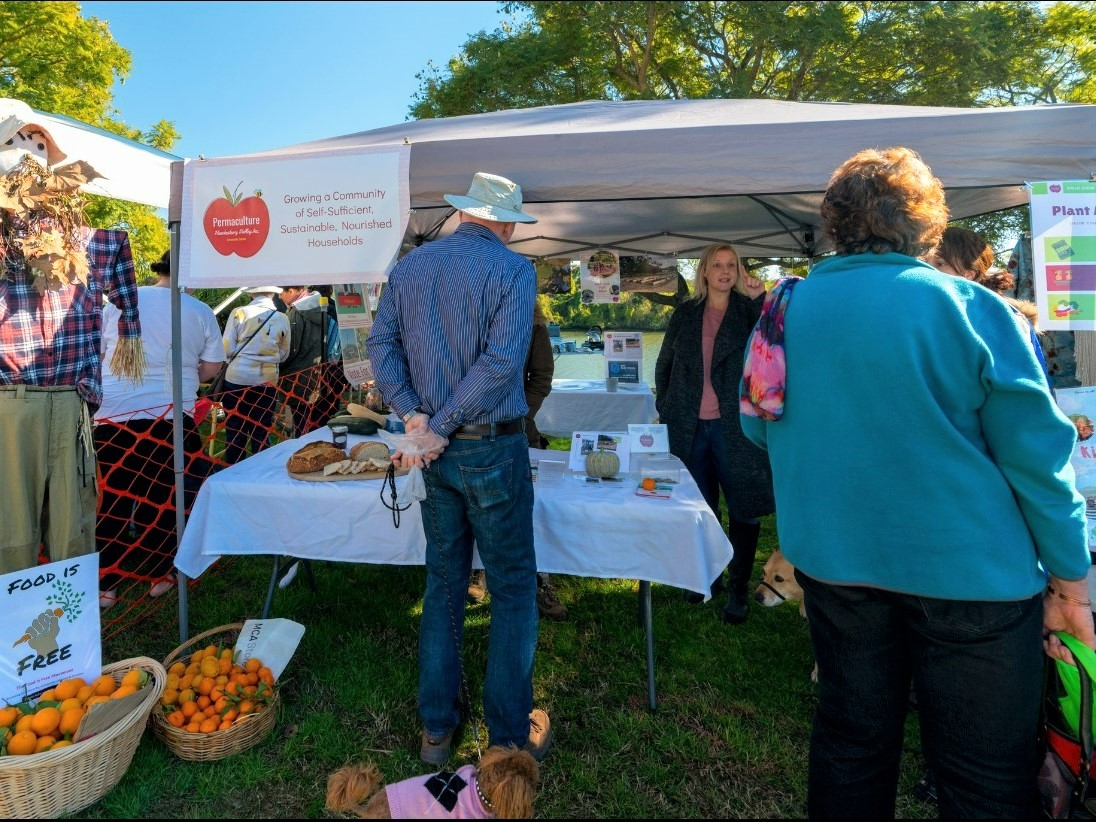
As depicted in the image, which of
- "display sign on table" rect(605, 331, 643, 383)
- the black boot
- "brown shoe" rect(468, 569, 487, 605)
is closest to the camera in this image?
the black boot

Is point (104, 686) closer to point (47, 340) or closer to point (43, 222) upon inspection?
point (47, 340)

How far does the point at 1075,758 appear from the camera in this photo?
4.26 feet

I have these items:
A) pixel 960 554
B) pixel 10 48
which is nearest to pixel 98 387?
pixel 960 554

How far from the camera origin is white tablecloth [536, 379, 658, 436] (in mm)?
5539

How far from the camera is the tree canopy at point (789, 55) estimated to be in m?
9.38

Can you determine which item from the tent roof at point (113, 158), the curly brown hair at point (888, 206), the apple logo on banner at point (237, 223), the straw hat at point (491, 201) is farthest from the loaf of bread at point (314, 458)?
the curly brown hair at point (888, 206)

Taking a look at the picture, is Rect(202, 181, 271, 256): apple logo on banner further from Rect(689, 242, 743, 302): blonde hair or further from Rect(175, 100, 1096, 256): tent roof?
Rect(689, 242, 743, 302): blonde hair

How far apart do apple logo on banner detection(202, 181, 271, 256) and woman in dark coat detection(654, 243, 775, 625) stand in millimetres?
1853

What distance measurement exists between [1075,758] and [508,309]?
161 cm


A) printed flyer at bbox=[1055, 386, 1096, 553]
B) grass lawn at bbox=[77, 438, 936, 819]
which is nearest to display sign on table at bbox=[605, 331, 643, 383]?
grass lawn at bbox=[77, 438, 936, 819]

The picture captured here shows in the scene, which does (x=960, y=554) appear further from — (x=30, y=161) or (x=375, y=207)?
(x=30, y=161)

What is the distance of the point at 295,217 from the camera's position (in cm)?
237

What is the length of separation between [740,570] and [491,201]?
2.10 metres

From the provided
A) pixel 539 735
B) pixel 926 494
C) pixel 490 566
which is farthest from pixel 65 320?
pixel 926 494
